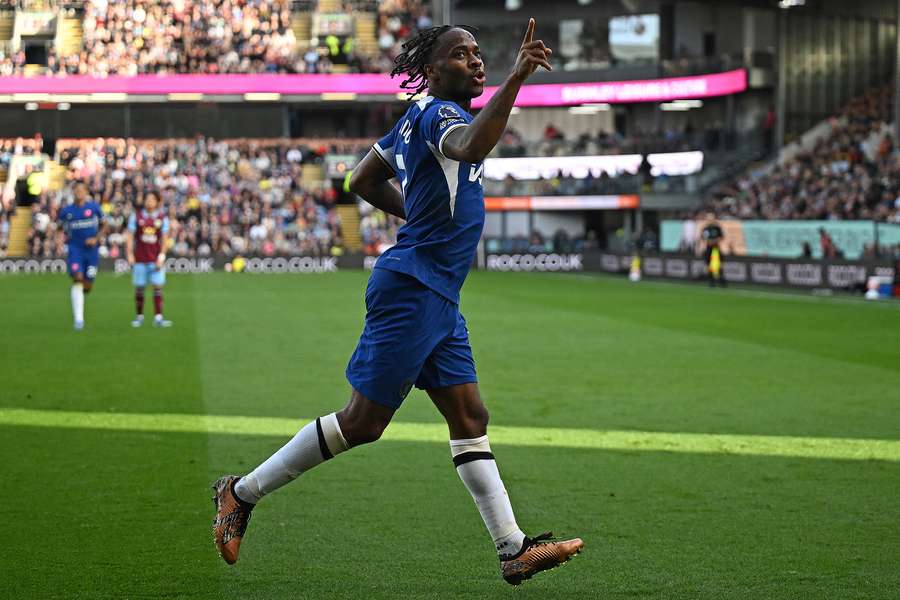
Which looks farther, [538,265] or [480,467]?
[538,265]

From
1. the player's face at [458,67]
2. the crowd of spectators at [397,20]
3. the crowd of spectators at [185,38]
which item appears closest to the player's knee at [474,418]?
the player's face at [458,67]

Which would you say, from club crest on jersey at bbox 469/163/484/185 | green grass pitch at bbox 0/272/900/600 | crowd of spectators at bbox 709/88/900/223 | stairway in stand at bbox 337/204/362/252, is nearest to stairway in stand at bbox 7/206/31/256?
stairway in stand at bbox 337/204/362/252

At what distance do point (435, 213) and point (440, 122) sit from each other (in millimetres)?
445

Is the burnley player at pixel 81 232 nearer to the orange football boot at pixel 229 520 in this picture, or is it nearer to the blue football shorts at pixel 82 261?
the blue football shorts at pixel 82 261

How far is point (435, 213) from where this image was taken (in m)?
5.74

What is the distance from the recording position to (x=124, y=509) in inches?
300

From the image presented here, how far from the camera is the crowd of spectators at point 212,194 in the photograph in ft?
177

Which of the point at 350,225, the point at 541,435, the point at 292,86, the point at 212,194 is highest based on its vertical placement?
the point at 292,86

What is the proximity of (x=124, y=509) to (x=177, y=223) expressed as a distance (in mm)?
48382

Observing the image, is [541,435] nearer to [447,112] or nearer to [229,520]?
[229,520]

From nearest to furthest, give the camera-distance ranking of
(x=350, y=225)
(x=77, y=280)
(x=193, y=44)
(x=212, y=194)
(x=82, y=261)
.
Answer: (x=82, y=261)
(x=77, y=280)
(x=212, y=194)
(x=350, y=225)
(x=193, y=44)

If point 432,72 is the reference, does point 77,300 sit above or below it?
below

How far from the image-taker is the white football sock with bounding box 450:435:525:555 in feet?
19.0

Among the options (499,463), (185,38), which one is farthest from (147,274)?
(185,38)
